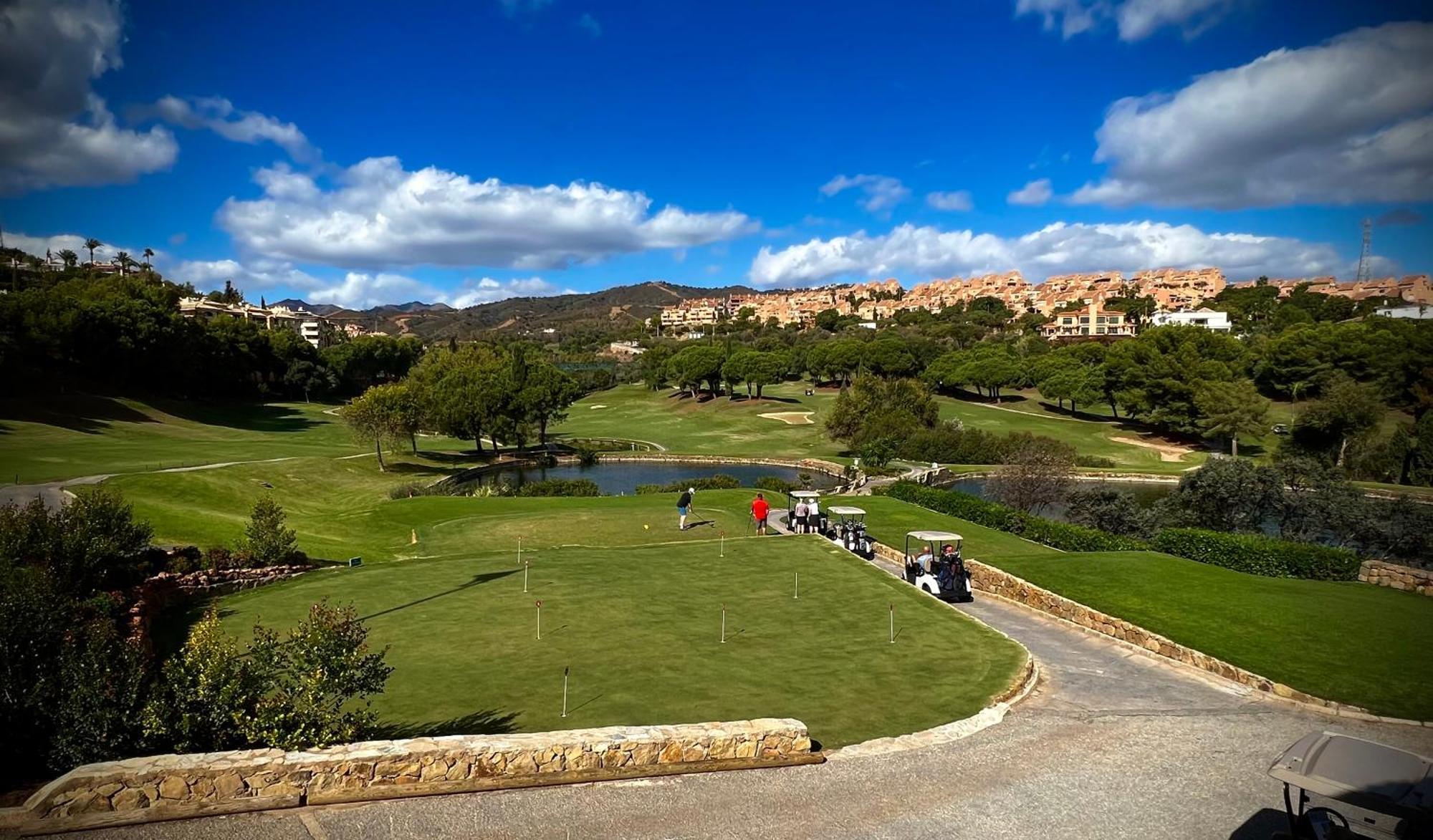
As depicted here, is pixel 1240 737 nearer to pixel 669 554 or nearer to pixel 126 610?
Answer: pixel 669 554

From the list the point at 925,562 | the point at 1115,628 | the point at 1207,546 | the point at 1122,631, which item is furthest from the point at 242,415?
the point at 1122,631

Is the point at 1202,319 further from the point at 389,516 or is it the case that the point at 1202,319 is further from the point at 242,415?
the point at 242,415

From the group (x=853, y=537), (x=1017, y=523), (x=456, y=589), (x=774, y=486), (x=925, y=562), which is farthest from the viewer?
(x=774, y=486)

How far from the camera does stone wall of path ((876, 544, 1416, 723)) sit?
12.8 m

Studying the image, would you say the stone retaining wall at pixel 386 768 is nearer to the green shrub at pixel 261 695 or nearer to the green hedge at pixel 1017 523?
the green shrub at pixel 261 695

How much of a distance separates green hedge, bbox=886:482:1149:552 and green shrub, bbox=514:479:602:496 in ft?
63.7

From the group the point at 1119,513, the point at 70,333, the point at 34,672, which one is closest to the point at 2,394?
the point at 70,333

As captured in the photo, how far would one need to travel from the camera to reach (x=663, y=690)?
1283cm

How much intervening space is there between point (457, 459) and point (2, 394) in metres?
31.7

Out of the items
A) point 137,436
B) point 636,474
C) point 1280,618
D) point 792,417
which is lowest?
point 636,474

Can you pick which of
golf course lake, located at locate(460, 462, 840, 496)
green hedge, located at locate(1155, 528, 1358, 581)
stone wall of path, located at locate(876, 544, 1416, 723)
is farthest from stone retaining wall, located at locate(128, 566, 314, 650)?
golf course lake, located at locate(460, 462, 840, 496)

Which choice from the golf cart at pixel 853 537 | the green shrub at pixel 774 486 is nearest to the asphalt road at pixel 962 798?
the golf cart at pixel 853 537

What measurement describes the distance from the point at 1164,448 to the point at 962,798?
238 feet

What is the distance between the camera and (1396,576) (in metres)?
20.6
